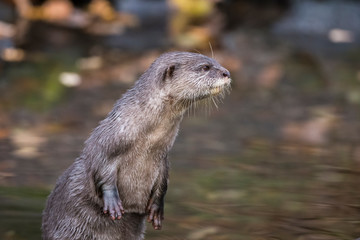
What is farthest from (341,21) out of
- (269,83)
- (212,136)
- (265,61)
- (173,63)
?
(173,63)

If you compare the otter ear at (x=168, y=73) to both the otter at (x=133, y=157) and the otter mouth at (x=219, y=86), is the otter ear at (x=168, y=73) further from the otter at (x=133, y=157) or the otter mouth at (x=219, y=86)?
the otter mouth at (x=219, y=86)

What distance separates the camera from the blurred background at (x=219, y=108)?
594 cm

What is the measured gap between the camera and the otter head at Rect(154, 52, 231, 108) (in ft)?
15.9

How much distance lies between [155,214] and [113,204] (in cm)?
37

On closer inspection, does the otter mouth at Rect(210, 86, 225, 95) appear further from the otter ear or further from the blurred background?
the blurred background

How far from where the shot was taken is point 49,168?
23.0 feet

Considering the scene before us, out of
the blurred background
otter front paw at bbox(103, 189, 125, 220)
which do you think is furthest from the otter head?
the blurred background

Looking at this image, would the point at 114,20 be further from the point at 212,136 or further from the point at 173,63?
the point at 173,63

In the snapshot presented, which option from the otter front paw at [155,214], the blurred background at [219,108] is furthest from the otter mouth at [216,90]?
the blurred background at [219,108]

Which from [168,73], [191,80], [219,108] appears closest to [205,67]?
[191,80]

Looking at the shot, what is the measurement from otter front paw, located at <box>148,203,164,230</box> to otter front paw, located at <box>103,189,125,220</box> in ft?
0.89

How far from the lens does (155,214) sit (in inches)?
199

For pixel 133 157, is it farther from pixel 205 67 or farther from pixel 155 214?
pixel 205 67

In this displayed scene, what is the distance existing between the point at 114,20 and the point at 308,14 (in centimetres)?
372
